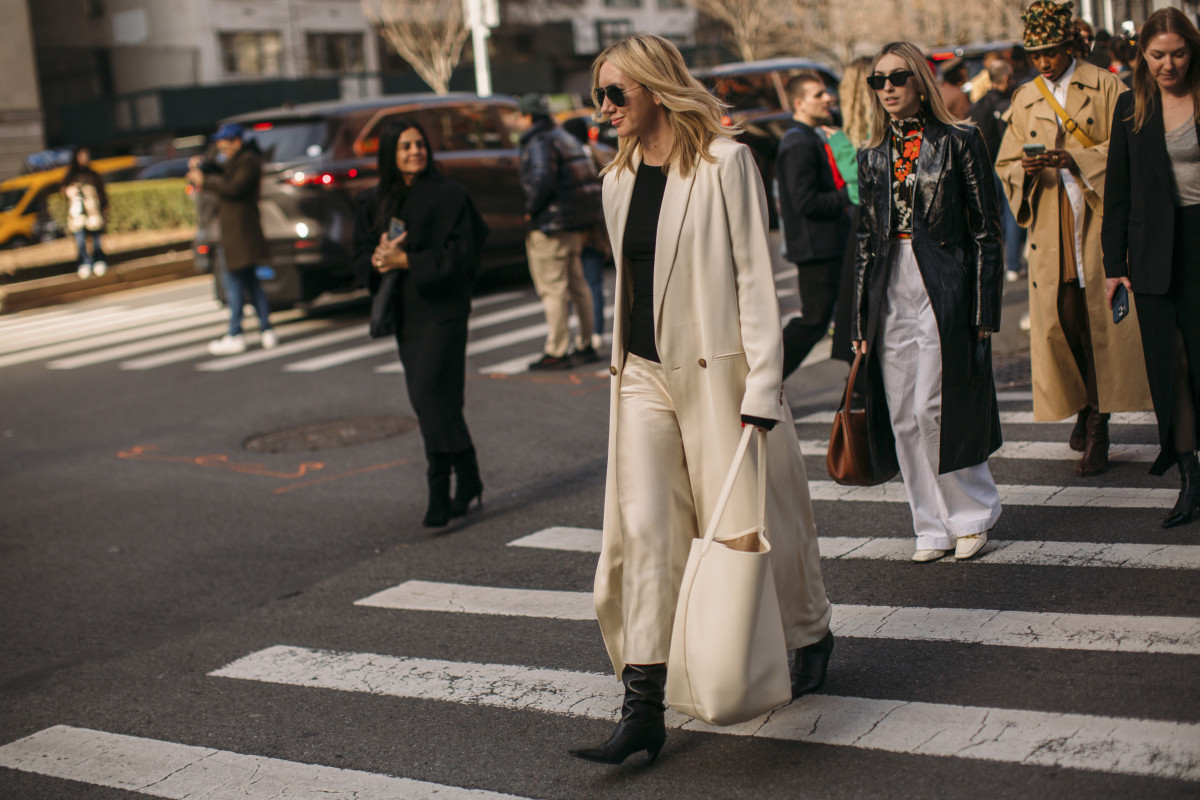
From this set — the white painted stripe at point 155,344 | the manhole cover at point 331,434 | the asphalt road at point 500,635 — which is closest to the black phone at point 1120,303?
the asphalt road at point 500,635

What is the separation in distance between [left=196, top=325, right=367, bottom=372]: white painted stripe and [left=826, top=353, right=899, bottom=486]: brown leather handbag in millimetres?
8461

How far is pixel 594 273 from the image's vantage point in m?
11.1

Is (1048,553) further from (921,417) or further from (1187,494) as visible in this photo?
(921,417)

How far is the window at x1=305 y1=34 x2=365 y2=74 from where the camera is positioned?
4897cm

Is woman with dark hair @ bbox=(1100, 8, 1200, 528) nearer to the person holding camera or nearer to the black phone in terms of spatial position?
the black phone

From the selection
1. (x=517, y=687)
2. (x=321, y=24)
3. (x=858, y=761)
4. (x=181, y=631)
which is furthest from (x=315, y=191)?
(x=321, y=24)

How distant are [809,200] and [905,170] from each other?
242 cm

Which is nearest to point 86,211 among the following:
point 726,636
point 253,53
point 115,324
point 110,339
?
point 115,324

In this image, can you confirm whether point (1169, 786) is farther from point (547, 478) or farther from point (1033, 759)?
point (547, 478)

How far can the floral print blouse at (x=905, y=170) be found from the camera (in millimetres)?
5055

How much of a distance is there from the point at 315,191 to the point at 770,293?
1029cm

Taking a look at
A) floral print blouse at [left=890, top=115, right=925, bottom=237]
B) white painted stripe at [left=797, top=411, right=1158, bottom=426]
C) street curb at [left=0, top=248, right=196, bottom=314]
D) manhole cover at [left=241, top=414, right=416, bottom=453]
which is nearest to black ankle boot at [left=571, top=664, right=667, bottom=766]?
floral print blouse at [left=890, top=115, right=925, bottom=237]

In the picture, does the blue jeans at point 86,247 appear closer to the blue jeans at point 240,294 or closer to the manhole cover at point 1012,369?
the blue jeans at point 240,294

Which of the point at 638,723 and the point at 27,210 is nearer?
→ the point at 638,723
